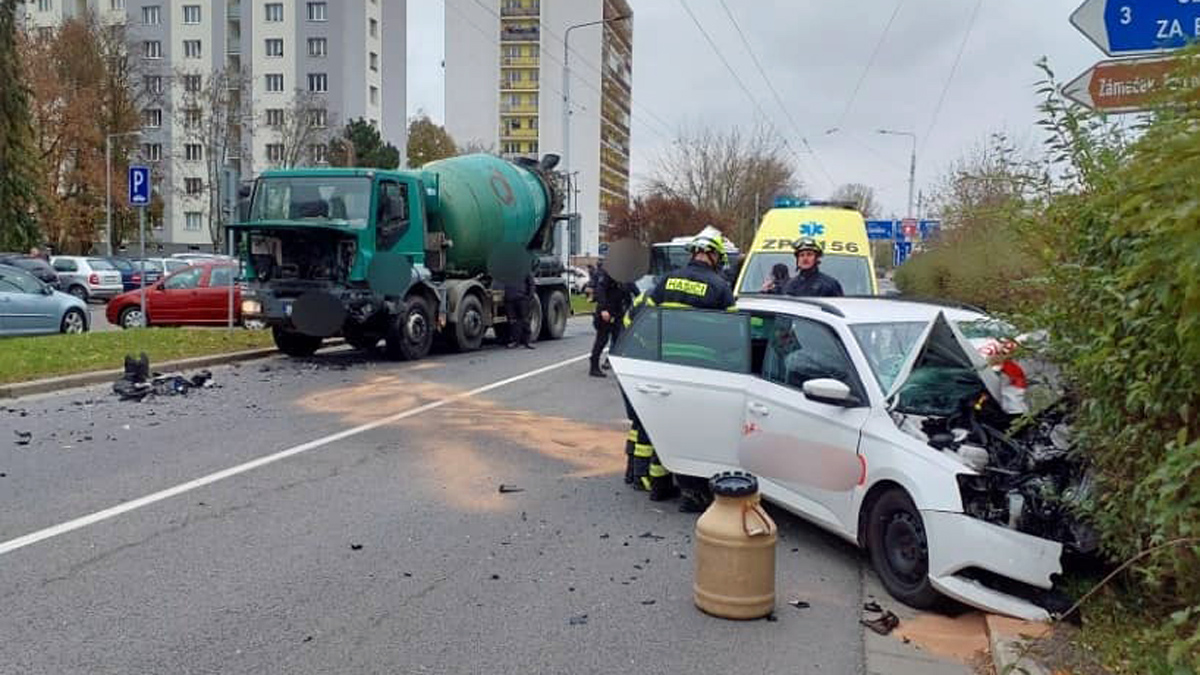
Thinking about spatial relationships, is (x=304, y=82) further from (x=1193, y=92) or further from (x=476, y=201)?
(x=1193, y=92)

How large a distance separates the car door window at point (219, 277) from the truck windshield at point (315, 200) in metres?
4.66

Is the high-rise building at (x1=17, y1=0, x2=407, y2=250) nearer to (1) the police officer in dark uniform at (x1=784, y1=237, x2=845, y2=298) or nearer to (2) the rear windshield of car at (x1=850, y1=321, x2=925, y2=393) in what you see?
(1) the police officer in dark uniform at (x1=784, y1=237, x2=845, y2=298)

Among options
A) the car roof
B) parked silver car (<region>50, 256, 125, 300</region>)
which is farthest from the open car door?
parked silver car (<region>50, 256, 125, 300</region>)

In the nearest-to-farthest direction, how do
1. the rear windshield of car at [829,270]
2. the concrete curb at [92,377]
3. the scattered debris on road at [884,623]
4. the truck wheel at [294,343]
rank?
the scattered debris on road at [884,623], the concrete curb at [92,377], the rear windshield of car at [829,270], the truck wheel at [294,343]

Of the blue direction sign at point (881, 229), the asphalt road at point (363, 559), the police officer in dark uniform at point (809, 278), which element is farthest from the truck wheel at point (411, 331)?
the blue direction sign at point (881, 229)

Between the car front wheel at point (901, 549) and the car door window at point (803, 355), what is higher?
the car door window at point (803, 355)

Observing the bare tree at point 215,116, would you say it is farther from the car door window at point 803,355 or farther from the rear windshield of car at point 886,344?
the rear windshield of car at point 886,344

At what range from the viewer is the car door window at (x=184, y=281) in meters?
19.3

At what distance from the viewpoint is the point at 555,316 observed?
20.7 m

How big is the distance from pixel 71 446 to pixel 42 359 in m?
5.25

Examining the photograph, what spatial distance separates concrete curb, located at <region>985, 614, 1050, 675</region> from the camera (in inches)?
156

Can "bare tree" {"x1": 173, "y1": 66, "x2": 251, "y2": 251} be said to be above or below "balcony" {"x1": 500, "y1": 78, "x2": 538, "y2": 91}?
below

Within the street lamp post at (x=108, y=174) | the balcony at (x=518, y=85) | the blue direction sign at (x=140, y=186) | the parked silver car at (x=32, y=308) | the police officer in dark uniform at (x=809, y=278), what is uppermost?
the balcony at (x=518, y=85)

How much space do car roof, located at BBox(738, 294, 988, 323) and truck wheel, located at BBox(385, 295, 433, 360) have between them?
874cm
